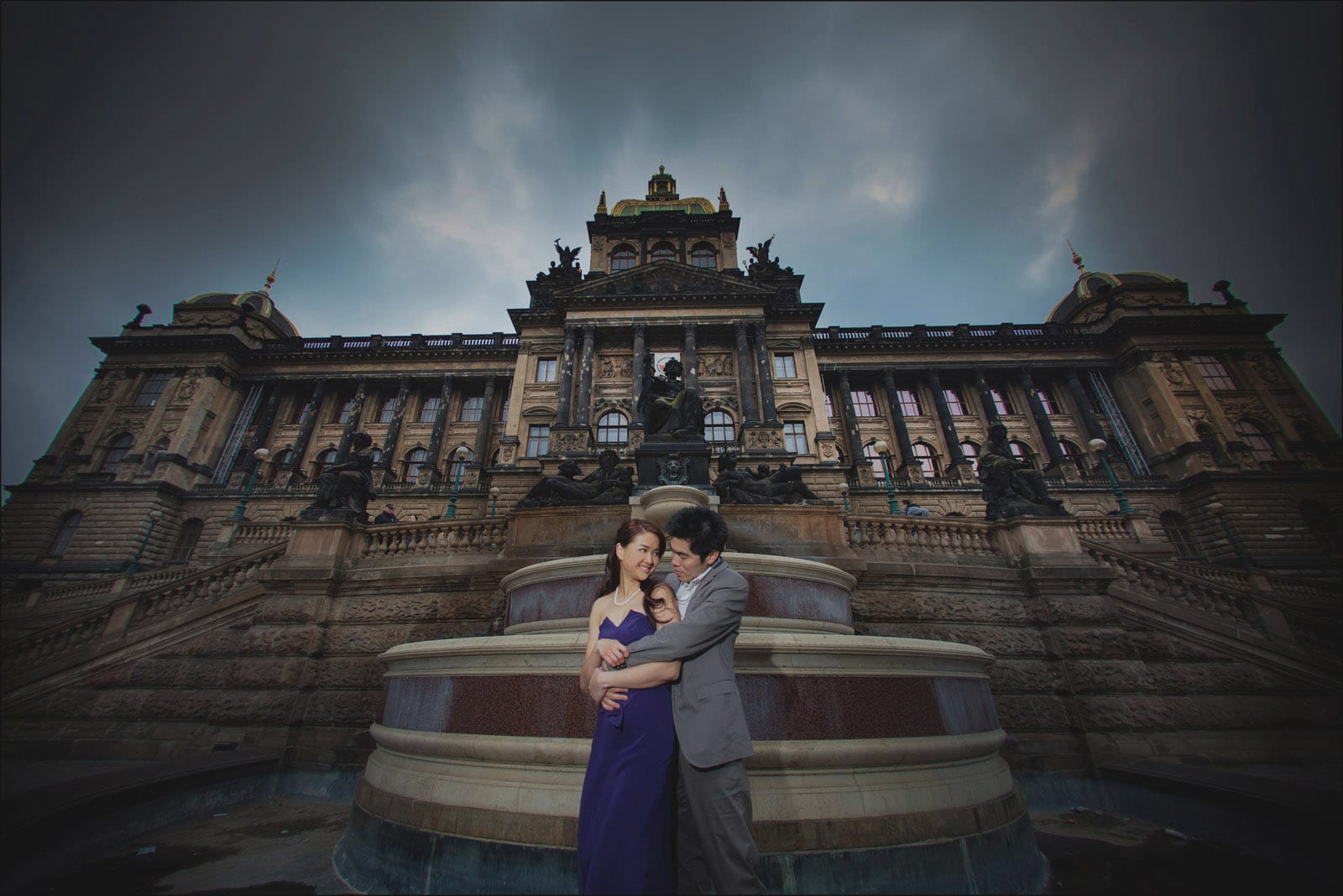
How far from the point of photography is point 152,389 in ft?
96.7

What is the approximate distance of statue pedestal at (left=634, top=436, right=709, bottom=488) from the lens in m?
8.87

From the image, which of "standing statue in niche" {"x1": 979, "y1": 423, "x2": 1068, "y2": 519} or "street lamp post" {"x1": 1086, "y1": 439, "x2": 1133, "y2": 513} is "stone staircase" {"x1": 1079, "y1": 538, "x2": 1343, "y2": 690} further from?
"street lamp post" {"x1": 1086, "y1": 439, "x2": 1133, "y2": 513}

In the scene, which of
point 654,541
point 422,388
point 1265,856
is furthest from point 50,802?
point 422,388

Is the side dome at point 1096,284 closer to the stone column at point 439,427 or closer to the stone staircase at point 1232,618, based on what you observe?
the stone staircase at point 1232,618

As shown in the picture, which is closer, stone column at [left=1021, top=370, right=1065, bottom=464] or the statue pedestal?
the statue pedestal

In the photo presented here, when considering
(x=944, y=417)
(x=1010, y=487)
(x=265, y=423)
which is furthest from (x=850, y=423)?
(x=265, y=423)

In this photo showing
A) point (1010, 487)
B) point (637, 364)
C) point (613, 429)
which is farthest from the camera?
point (637, 364)

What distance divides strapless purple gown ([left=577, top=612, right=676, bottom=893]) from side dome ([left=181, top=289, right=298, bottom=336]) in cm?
4303

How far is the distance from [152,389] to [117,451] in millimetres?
4104

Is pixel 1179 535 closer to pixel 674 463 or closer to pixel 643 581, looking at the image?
pixel 674 463

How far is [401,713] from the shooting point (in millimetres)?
3859

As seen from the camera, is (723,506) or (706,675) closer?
(706,675)

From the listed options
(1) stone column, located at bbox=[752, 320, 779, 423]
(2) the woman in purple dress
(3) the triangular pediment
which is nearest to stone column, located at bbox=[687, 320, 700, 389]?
(3) the triangular pediment

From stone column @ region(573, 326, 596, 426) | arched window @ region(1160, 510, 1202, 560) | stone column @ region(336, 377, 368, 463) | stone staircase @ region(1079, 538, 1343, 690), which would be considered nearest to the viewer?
stone staircase @ region(1079, 538, 1343, 690)
